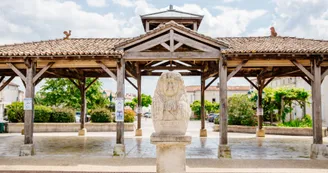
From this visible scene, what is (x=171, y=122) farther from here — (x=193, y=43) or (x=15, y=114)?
(x=15, y=114)

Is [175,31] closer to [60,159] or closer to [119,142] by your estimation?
[119,142]

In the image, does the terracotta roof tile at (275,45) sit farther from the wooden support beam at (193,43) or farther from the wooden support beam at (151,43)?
the wooden support beam at (151,43)

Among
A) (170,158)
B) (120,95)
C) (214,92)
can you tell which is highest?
(214,92)

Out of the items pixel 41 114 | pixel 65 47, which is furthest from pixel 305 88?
pixel 65 47

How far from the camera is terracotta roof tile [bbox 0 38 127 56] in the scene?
34.7ft

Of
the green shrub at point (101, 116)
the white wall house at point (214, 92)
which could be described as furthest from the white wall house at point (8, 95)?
the white wall house at point (214, 92)

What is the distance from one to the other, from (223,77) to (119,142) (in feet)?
13.5

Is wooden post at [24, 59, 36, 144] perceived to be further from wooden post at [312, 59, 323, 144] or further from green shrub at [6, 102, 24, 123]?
green shrub at [6, 102, 24, 123]

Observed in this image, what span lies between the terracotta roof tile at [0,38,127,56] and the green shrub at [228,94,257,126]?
35.9 feet

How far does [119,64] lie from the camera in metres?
10.8

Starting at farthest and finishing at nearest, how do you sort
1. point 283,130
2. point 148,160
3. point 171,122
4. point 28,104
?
point 283,130 → point 28,104 → point 148,160 → point 171,122

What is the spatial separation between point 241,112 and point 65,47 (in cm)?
1298

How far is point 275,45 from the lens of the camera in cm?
1160

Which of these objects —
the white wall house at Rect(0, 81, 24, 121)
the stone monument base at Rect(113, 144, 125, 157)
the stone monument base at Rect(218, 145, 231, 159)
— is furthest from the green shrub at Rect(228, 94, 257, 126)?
the white wall house at Rect(0, 81, 24, 121)
